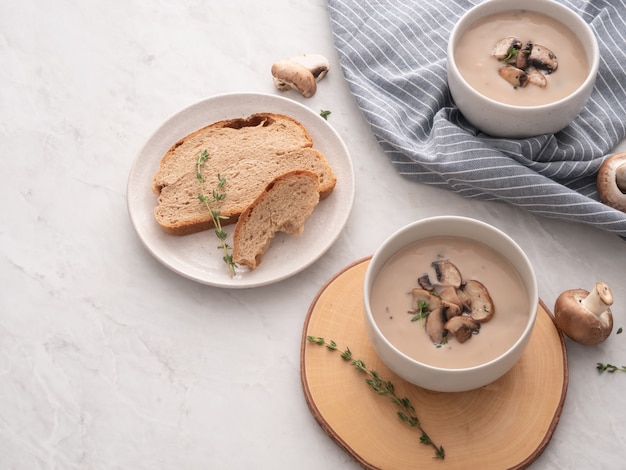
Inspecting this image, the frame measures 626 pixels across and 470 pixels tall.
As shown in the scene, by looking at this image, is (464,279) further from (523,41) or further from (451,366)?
(523,41)

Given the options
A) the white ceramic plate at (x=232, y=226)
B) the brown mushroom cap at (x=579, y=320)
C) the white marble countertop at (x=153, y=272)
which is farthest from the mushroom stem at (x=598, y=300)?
the white ceramic plate at (x=232, y=226)

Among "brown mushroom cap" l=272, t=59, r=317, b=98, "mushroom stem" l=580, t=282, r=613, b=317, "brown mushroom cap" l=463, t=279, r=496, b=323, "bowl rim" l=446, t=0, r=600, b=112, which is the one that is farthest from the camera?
"brown mushroom cap" l=272, t=59, r=317, b=98

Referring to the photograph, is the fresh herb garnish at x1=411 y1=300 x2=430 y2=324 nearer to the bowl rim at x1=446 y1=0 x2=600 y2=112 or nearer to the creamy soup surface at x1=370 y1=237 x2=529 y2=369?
the creamy soup surface at x1=370 y1=237 x2=529 y2=369

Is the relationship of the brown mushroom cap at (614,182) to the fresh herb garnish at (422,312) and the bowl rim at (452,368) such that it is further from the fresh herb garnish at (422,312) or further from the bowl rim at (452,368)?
the fresh herb garnish at (422,312)

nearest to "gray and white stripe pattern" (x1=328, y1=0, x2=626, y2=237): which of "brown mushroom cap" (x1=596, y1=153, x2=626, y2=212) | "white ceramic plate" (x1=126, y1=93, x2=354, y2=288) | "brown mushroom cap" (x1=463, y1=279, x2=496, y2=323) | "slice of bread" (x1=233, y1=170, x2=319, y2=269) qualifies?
"brown mushroom cap" (x1=596, y1=153, x2=626, y2=212)

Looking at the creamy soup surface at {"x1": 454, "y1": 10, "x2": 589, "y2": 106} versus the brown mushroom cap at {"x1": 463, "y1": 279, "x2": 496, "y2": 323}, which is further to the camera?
the creamy soup surface at {"x1": 454, "y1": 10, "x2": 589, "y2": 106}

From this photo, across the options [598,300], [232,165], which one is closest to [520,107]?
[598,300]

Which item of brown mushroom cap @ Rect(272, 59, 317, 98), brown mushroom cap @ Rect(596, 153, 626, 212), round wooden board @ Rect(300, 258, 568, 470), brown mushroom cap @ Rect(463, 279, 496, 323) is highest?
brown mushroom cap @ Rect(272, 59, 317, 98)
